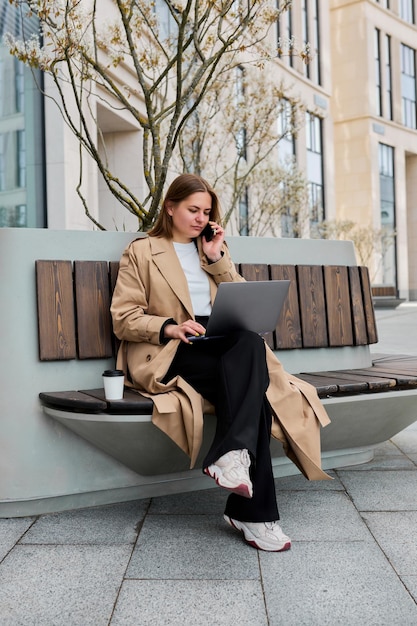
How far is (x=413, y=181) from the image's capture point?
43625mm

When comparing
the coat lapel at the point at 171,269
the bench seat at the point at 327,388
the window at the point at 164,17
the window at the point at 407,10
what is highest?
the window at the point at 407,10

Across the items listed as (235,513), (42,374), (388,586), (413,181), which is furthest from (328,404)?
(413,181)

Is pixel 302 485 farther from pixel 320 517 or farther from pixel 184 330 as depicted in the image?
pixel 184 330

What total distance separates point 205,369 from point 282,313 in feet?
3.46

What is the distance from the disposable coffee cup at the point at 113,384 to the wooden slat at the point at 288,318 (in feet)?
4.02

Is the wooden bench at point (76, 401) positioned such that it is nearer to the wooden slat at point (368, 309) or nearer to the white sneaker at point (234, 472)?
the white sneaker at point (234, 472)

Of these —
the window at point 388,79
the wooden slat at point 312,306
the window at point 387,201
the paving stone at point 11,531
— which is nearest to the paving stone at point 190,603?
the paving stone at point 11,531

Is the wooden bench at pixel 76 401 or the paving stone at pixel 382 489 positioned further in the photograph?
the paving stone at pixel 382 489

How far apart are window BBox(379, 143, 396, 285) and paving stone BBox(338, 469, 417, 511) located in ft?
119

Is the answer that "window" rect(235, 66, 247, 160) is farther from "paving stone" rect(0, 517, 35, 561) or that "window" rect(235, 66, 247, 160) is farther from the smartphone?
"paving stone" rect(0, 517, 35, 561)

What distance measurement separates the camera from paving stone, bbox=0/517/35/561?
287 cm

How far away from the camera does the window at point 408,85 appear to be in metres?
40.2

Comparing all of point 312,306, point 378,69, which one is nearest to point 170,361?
point 312,306

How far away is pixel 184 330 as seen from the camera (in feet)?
10.2
